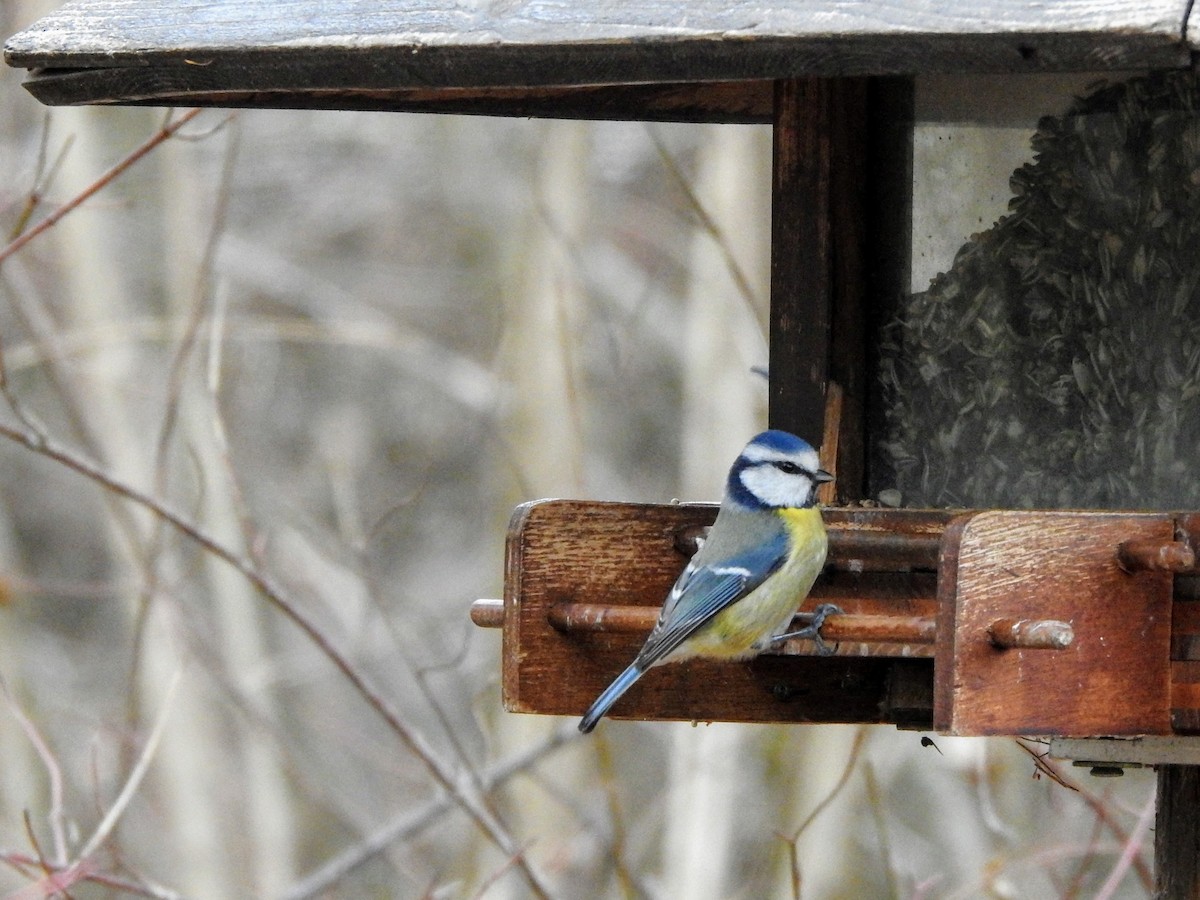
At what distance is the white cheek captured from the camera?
10.1 feet

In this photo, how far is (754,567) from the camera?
3129 millimetres

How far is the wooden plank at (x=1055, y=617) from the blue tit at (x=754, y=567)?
63 cm

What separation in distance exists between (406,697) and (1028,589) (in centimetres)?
917

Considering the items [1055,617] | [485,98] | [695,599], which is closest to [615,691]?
[695,599]

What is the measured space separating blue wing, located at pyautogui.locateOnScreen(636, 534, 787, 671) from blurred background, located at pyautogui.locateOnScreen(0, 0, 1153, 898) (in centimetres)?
60

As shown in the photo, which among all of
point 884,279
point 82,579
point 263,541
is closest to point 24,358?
point 263,541

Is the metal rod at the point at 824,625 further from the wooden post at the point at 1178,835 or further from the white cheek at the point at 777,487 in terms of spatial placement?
the wooden post at the point at 1178,835

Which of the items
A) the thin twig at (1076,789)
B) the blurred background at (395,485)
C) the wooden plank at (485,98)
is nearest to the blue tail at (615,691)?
the thin twig at (1076,789)

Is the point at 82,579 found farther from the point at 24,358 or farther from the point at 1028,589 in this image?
the point at 1028,589

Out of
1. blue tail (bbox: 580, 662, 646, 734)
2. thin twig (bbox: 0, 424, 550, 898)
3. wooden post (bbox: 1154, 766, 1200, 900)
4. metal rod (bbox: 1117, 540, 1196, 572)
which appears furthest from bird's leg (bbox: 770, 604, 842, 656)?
thin twig (bbox: 0, 424, 550, 898)

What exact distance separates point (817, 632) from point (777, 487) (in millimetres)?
471

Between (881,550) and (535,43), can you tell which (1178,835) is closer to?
(881,550)

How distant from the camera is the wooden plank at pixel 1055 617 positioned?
2.29 metres

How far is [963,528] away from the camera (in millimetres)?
2326
